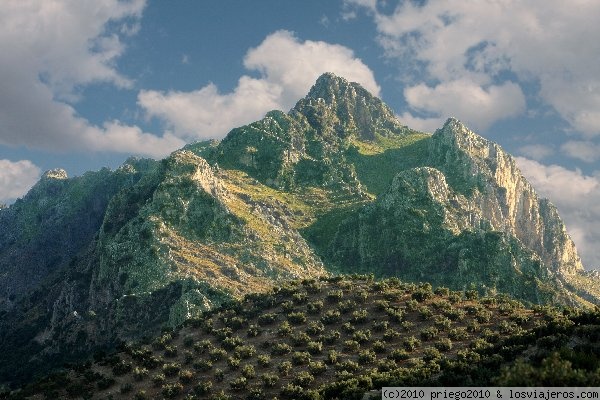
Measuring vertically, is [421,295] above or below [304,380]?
above

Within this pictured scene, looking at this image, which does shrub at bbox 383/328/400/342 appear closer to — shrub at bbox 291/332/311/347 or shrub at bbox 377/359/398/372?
shrub at bbox 377/359/398/372

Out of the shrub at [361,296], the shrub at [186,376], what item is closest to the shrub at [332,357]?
the shrub at [361,296]

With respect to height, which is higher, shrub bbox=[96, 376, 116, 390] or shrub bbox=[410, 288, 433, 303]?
→ shrub bbox=[410, 288, 433, 303]

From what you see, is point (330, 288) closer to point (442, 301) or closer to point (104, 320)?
point (442, 301)

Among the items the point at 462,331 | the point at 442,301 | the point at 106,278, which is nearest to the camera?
the point at 462,331

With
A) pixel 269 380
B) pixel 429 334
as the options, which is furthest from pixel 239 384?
pixel 429 334

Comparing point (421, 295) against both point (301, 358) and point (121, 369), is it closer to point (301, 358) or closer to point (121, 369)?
point (301, 358)

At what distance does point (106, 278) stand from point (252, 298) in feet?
451

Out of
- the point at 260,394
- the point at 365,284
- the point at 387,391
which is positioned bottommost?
the point at 260,394

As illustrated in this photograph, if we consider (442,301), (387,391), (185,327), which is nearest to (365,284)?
(442,301)

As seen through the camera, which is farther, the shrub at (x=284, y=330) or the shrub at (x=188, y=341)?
the shrub at (x=188, y=341)

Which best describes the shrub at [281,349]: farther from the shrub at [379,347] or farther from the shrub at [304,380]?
the shrub at [379,347]

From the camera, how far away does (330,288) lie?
77.8m

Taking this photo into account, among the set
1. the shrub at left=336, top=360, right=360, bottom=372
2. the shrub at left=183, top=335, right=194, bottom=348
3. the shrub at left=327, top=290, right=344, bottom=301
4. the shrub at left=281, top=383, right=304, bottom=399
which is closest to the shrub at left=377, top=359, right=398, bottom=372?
the shrub at left=336, top=360, right=360, bottom=372
